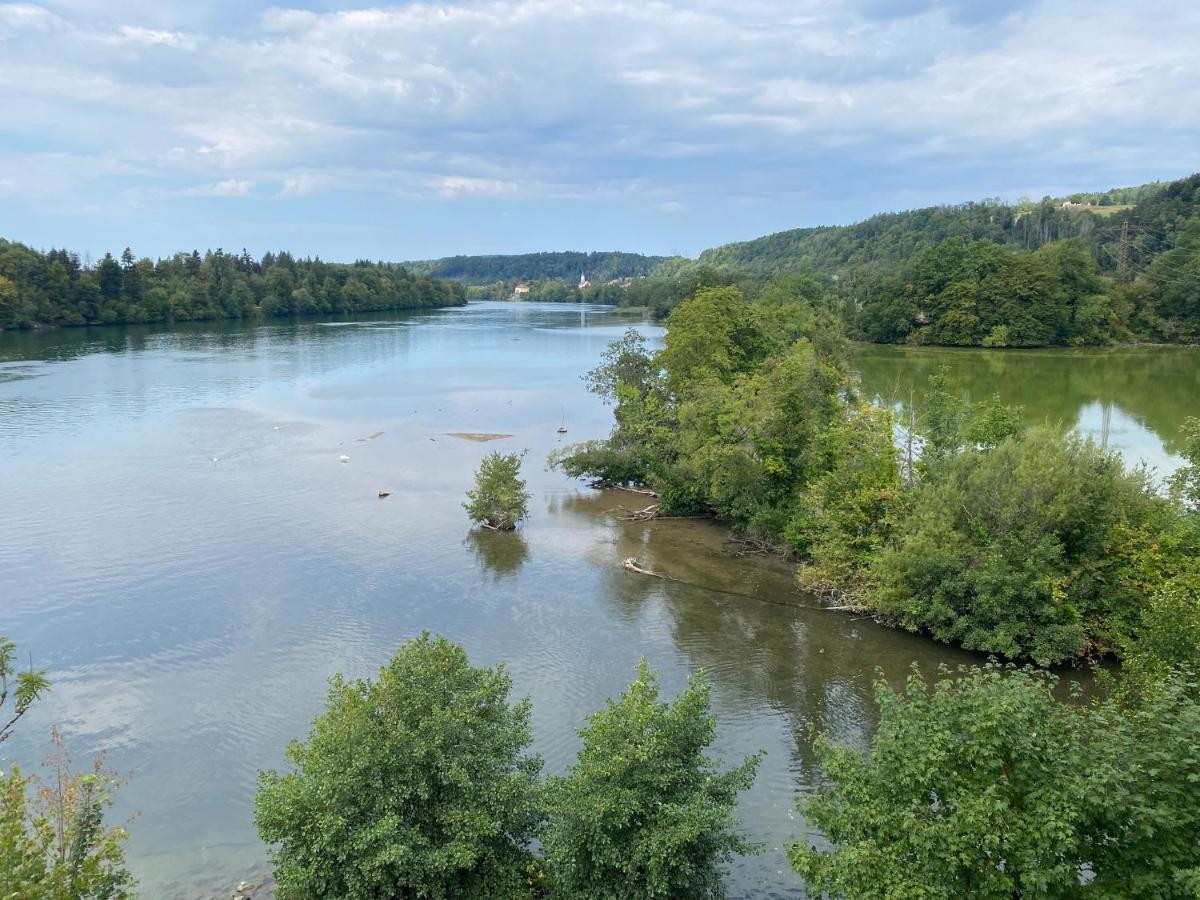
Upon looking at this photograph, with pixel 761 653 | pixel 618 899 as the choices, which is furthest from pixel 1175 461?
pixel 618 899

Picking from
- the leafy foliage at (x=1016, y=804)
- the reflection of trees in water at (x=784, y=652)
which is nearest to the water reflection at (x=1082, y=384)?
the reflection of trees in water at (x=784, y=652)

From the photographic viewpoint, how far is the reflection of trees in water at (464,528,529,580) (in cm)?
3416

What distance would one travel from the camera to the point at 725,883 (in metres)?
16.2

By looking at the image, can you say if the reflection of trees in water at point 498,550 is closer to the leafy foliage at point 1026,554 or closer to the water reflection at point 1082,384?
the leafy foliage at point 1026,554

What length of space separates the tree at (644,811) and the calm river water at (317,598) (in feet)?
13.0

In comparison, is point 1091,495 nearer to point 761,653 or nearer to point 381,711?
point 761,653

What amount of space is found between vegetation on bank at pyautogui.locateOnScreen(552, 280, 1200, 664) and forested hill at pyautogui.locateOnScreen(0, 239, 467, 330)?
114 m

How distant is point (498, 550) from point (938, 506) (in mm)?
18407

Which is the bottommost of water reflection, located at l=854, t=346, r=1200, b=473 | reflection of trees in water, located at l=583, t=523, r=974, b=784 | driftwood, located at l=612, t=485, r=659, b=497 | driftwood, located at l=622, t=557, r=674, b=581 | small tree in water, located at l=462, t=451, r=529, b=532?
reflection of trees in water, located at l=583, t=523, r=974, b=784

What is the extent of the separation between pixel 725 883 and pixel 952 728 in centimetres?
679

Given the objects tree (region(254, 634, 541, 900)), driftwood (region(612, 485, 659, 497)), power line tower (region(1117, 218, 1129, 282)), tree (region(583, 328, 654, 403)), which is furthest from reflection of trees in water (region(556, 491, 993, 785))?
power line tower (region(1117, 218, 1129, 282))

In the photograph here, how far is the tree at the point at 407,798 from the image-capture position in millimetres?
12828

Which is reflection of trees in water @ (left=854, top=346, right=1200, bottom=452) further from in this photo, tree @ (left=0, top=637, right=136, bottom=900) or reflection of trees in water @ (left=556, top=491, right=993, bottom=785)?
tree @ (left=0, top=637, right=136, bottom=900)

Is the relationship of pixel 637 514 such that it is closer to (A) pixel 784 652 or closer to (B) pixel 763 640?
(B) pixel 763 640
